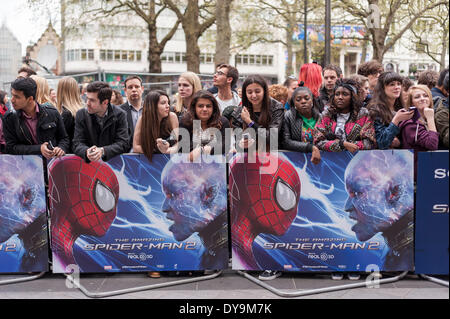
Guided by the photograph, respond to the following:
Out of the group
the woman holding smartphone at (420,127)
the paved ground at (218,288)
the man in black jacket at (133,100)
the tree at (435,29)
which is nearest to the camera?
the paved ground at (218,288)

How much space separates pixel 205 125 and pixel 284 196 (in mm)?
1044

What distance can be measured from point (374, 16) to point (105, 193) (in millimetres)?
12319

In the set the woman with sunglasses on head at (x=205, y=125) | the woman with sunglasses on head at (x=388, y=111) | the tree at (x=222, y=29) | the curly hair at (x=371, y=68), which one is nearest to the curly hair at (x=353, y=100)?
the woman with sunglasses on head at (x=388, y=111)

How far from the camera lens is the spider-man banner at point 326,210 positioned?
4723 mm

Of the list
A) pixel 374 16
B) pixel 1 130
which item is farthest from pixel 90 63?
pixel 1 130

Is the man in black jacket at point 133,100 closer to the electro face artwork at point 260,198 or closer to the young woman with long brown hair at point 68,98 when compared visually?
the young woman with long brown hair at point 68,98

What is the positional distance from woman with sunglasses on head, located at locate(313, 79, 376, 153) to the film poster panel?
0.54 m

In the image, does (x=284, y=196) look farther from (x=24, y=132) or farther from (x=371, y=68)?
(x=24, y=132)

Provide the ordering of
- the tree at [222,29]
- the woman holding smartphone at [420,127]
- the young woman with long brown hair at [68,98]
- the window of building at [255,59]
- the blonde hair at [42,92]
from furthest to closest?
1. the window of building at [255,59]
2. the tree at [222,29]
3. the blonde hair at [42,92]
4. the young woman with long brown hair at [68,98]
5. the woman holding smartphone at [420,127]

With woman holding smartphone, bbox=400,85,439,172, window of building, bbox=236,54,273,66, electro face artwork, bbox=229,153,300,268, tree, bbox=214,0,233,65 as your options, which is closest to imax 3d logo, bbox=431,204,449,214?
woman holding smartphone, bbox=400,85,439,172

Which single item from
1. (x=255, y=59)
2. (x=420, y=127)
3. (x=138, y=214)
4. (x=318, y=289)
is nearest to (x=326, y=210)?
(x=318, y=289)

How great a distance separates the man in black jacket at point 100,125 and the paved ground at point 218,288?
125 cm

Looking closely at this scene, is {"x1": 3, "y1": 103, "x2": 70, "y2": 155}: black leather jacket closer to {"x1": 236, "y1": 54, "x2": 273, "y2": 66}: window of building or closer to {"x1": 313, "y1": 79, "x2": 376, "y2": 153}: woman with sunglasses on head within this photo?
{"x1": 313, "y1": 79, "x2": 376, "y2": 153}: woman with sunglasses on head
